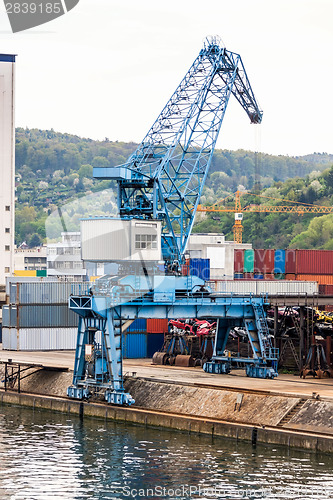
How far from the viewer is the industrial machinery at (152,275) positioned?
5481 centimetres

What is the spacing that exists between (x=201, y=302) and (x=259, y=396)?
10.3 metres

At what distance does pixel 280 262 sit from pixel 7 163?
5828cm

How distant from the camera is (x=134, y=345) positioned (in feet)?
246

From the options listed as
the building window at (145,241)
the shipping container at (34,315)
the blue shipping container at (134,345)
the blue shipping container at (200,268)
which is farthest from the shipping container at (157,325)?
the building window at (145,241)

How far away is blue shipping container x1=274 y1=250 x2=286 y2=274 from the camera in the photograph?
87.4 m

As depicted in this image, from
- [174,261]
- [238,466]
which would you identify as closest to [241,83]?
[174,261]

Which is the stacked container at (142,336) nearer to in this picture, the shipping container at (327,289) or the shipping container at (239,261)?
Result: the shipping container at (327,289)

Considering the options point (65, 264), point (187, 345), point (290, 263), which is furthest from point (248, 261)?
point (65, 264)

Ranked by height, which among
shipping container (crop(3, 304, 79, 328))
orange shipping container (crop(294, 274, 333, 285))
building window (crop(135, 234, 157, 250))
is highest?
building window (crop(135, 234, 157, 250))

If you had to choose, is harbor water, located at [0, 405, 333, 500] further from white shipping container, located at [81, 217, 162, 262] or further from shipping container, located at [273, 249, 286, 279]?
shipping container, located at [273, 249, 286, 279]

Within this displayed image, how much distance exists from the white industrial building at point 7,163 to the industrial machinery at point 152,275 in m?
59.4

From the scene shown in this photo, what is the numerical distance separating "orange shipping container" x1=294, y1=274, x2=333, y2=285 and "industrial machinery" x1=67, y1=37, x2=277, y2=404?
18.8 meters

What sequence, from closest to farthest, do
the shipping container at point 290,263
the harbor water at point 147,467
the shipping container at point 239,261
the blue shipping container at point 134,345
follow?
the harbor water at point 147,467 → the blue shipping container at point 134,345 → the shipping container at point 290,263 → the shipping container at point 239,261

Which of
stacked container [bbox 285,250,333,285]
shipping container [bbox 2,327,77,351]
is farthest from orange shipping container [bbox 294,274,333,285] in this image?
shipping container [bbox 2,327,77,351]
